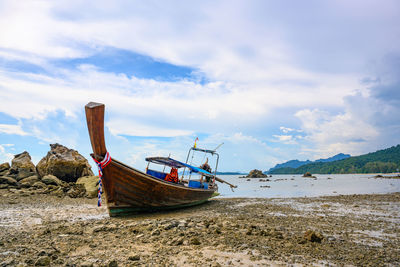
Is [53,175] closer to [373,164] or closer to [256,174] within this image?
[256,174]

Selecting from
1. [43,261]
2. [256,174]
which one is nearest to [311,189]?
[43,261]

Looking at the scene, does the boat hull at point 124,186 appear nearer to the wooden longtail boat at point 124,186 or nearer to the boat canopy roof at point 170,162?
the wooden longtail boat at point 124,186

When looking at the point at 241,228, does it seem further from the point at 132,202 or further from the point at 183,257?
the point at 132,202

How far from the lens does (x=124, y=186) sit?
11.3 metres

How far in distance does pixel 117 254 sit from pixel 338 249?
219 inches

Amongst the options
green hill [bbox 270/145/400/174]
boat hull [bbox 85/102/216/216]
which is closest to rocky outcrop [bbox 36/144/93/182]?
boat hull [bbox 85/102/216/216]

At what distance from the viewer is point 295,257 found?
5.82 meters

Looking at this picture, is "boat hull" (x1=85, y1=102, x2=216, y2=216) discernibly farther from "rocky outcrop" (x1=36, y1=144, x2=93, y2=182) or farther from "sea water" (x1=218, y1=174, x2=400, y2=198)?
"rocky outcrop" (x1=36, y1=144, x2=93, y2=182)

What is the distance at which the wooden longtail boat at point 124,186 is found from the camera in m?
9.53

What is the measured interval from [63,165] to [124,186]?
15398 mm

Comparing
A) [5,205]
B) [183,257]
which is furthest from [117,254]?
[5,205]

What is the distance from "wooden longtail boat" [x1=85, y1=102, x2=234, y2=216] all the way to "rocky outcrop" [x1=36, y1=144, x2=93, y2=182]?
1470cm

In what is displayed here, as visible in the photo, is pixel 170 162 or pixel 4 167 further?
pixel 4 167

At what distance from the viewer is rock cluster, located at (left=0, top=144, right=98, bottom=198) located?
19.4 m
